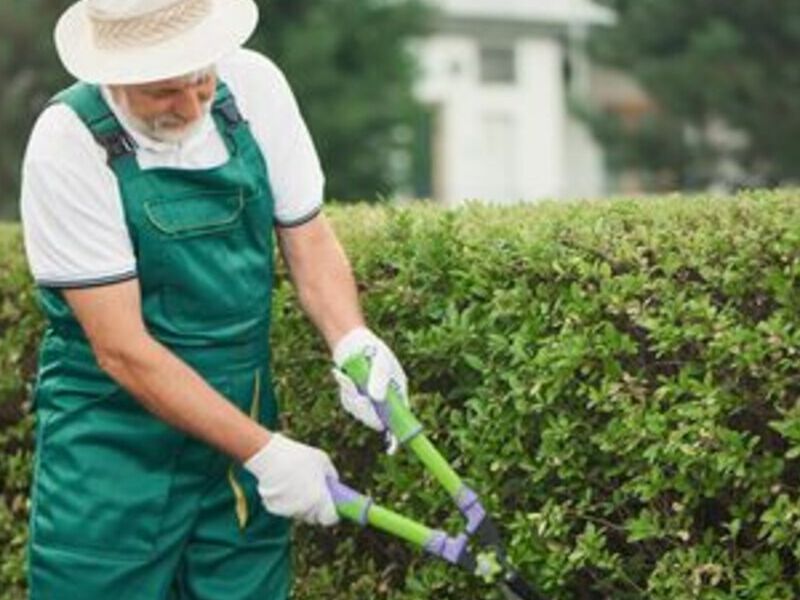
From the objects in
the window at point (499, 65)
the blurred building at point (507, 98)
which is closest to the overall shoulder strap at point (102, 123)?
the blurred building at point (507, 98)

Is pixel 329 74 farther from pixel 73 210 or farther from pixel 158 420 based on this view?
pixel 73 210

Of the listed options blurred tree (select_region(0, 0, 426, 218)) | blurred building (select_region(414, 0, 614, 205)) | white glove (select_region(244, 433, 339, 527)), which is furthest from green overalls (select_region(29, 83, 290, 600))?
blurred building (select_region(414, 0, 614, 205))

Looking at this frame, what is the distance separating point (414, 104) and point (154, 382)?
1793cm

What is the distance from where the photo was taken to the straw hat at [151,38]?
Answer: 148 inches

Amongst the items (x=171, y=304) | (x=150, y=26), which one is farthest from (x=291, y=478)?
(x=150, y=26)

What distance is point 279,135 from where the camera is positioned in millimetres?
4020

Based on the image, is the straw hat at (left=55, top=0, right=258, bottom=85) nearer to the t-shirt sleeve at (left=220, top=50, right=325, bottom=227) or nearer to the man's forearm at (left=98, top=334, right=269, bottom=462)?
the t-shirt sleeve at (left=220, top=50, right=325, bottom=227)

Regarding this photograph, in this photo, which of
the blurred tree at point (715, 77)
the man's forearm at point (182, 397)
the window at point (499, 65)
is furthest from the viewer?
the window at point (499, 65)

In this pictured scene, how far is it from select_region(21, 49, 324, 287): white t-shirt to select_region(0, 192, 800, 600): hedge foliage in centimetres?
55

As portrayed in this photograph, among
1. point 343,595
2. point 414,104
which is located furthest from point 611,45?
point 343,595

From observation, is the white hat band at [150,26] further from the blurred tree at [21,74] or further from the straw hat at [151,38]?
the blurred tree at [21,74]

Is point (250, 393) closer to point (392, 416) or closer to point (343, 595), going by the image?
point (392, 416)

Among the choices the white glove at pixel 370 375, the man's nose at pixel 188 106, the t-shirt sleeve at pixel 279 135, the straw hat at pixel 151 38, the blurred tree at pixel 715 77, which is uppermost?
the straw hat at pixel 151 38

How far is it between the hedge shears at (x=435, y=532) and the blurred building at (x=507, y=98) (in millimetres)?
30978
